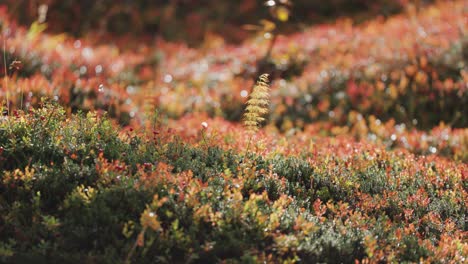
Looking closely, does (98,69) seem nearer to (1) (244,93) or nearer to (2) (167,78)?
(2) (167,78)

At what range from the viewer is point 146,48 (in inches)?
589

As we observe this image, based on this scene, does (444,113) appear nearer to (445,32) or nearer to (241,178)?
(445,32)

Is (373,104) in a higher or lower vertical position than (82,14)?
lower

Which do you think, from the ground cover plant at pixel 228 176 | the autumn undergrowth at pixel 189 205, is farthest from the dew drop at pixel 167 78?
the autumn undergrowth at pixel 189 205

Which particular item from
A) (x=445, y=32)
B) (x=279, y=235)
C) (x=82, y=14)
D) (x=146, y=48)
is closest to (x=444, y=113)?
(x=445, y=32)

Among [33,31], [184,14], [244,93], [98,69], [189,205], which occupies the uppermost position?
[33,31]

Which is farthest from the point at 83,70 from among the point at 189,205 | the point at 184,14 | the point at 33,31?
the point at 184,14

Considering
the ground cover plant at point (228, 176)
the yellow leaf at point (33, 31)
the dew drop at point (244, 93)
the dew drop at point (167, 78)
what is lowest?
the dew drop at point (244, 93)

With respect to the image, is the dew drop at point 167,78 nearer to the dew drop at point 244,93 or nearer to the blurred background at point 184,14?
the dew drop at point 244,93

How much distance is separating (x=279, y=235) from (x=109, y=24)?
13.6 m

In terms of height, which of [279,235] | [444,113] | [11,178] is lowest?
[444,113]

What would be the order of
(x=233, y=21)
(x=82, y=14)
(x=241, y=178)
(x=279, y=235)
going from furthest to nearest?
(x=233, y=21)
(x=82, y=14)
(x=241, y=178)
(x=279, y=235)

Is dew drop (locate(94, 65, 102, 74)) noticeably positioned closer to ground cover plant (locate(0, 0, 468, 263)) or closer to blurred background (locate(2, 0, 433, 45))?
ground cover plant (locate(0, 0, 468, 263))

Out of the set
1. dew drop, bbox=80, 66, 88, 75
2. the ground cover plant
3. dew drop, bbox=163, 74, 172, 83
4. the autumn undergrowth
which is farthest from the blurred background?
the autumn undergrowth
